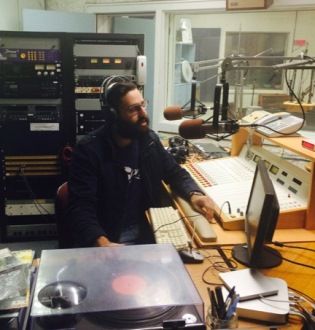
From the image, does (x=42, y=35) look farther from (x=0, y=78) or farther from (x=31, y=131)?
(x=31, y=131)

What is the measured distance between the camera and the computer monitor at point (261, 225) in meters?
1.15

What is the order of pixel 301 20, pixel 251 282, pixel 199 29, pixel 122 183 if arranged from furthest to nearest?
1. pixel 199 29
2. pixel 301 20
3. pixel 122 183
4. pixel 251 282

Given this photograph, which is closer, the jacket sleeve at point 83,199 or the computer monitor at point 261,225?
the computer monitor at point 261,225

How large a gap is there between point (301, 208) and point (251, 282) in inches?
22.2

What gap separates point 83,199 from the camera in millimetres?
1755

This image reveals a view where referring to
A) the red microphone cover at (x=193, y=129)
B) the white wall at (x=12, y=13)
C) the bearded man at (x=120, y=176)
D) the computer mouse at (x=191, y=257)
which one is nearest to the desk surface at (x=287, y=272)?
the computer mouse at (x=191, y=257)

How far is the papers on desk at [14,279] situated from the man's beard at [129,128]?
0.88 m

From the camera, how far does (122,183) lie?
74.5 inches

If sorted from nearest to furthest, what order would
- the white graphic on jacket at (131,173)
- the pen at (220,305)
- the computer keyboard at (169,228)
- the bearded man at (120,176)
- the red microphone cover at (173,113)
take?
the pen at (220,305) < the computer keyboard at (169,228) < the bearded man at (120,176) < the white graphic on jacket at (131,173) < the red microphone cover at (173,113)

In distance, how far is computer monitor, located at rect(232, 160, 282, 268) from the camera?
1.15m

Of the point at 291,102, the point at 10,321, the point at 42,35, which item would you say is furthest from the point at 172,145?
the point at 10,321

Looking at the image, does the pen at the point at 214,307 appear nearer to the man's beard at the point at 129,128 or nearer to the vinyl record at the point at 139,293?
the vinyl record at the point at 139,293

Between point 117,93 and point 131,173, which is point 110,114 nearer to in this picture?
point 117,93

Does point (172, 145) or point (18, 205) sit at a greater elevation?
point (172, 145)
